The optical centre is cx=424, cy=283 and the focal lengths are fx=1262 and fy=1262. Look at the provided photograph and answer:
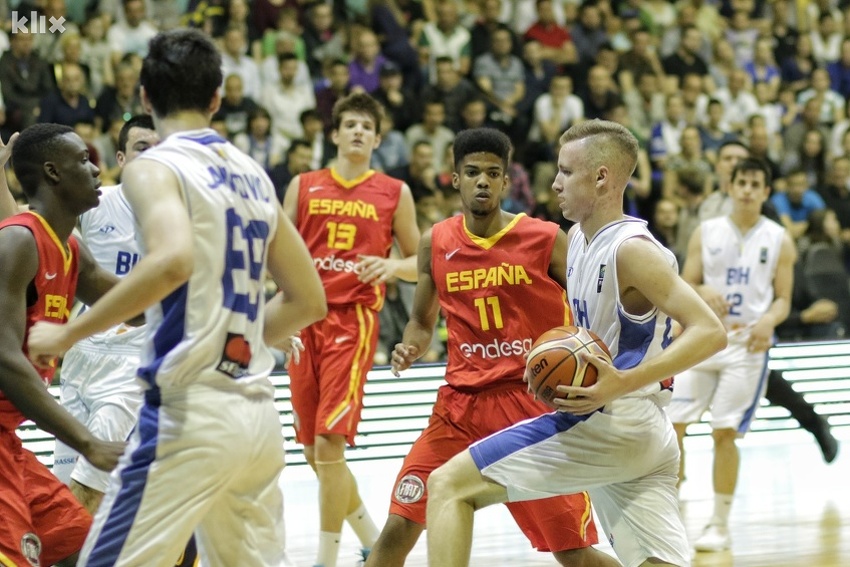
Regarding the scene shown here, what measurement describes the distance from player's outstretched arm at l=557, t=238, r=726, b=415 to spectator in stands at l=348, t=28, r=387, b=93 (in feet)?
32.1

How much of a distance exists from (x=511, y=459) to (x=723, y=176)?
239 inches

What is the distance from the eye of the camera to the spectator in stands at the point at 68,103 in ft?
39.3

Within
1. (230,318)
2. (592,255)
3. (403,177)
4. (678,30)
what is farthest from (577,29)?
(230,318)

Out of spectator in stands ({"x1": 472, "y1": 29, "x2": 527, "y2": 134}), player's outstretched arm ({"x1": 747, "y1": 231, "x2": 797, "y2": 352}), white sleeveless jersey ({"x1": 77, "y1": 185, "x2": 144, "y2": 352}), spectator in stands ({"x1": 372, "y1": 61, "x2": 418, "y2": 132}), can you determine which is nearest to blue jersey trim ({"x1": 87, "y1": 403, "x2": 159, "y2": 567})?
white sleeveless jersey ({"x1": 77, "y1": 185, "x2": 144, "y2": 352})

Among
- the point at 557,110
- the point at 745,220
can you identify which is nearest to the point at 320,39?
the point at 557,110

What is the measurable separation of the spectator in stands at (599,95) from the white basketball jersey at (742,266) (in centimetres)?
635

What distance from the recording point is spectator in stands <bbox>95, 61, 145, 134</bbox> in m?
12.2

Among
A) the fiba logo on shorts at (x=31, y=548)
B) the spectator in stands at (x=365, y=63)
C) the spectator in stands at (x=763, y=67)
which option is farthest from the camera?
the spectator in stands at (x=763, y=67)

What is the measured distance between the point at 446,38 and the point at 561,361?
1128cm

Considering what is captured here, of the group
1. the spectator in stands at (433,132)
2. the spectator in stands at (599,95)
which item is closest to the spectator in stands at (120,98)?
the spectator in stands at (433,132)

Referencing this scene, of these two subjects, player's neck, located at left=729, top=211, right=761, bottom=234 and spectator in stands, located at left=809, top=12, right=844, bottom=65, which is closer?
player's neck, located at left=729, top=211, right=761, bottom=234

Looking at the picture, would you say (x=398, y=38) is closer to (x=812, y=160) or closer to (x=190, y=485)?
(x=812, y=160)

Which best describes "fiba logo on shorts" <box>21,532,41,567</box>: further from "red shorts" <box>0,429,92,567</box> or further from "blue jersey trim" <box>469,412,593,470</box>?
"blue jersey trim" <box>469,412,593,470</box>

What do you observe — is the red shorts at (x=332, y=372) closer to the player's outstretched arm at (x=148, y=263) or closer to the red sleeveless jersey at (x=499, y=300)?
the red sleeveless jersey at (x=499, y=300)
